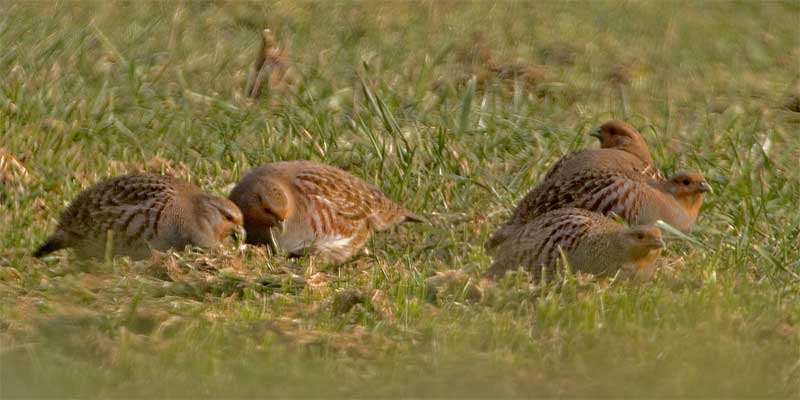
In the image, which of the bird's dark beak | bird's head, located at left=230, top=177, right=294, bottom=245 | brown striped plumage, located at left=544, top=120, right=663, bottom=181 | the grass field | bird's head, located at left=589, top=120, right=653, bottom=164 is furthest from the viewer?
bird's head, located at left=589, top=120, right=653, bottom=164

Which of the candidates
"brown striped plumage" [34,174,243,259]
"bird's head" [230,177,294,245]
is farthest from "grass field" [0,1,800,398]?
"bird's head" [230,177,294,245]

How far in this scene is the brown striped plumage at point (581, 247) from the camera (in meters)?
6.12

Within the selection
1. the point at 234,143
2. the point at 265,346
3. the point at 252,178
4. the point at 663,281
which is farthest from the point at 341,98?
the point at 265,346

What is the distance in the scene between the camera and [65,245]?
6.70 m

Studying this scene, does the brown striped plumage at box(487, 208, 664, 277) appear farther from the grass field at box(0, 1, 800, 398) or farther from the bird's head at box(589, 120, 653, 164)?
the bird's head at box(589, 120, 653, 164)

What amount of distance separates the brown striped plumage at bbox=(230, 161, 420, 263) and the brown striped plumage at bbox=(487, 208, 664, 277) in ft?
3.73

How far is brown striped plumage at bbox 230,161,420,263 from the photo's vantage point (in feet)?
23.3

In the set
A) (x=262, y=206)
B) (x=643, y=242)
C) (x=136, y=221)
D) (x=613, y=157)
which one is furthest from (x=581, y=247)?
(x=136, y=221)

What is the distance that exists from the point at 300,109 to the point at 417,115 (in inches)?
27.1

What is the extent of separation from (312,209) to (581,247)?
168 centimetres

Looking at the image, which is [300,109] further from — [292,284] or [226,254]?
[292,284]

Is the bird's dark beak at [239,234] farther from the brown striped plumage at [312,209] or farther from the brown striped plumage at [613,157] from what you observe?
the brown striped plumage at [613,157]

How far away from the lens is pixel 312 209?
738 centimetres

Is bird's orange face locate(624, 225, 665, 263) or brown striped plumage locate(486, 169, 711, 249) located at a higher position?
bird's orange face locate(624, 225, 665, 263)
